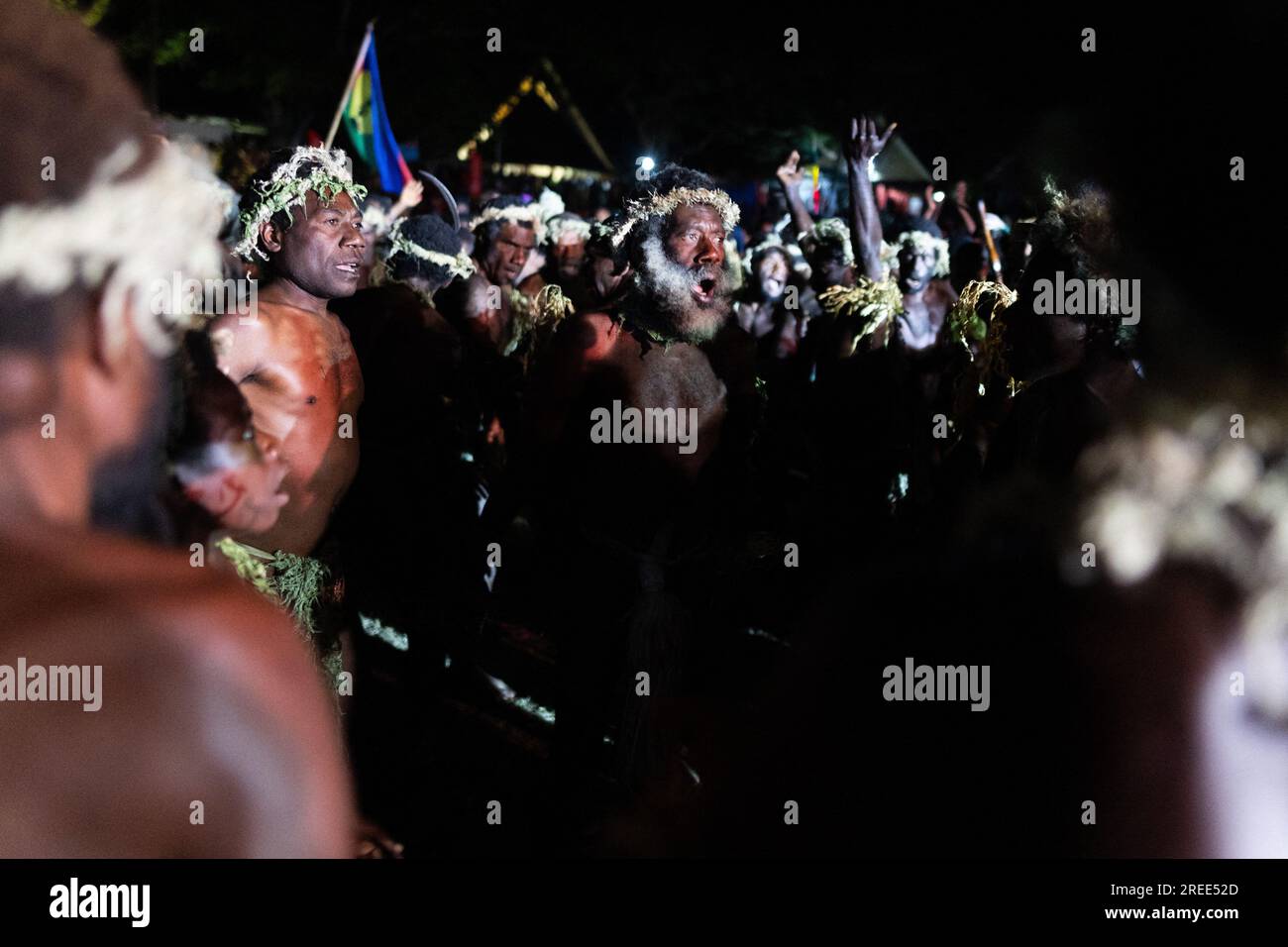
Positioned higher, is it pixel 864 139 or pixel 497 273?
pixel 864 139

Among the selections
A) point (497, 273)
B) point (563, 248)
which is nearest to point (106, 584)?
point (497, 273)

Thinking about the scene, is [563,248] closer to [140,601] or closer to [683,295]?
[683,295]

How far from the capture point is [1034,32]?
21.5 m

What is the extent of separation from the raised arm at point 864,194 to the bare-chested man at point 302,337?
273 cm

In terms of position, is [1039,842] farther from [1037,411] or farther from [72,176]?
[1037,411]

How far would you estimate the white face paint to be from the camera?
15.2 ft

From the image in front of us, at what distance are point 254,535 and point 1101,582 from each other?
10.1 feet

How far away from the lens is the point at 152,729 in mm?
1128

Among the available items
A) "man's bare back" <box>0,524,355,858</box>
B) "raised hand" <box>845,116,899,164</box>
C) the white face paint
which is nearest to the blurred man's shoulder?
"man's bare back" <box>0,524,355,858</box>

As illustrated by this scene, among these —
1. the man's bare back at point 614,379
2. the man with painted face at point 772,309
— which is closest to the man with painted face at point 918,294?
the man with painted face at point 772,309

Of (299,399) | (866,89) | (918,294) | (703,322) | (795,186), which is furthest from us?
(866,89)

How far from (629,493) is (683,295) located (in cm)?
79

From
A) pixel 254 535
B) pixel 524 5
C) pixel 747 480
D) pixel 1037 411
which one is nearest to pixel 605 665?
pixel 747 480

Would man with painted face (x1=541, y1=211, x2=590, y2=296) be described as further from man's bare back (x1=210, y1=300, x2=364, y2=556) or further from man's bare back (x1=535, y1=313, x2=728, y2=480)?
man's bare back (x1=210, y1=300, x2=364, y2=556)
